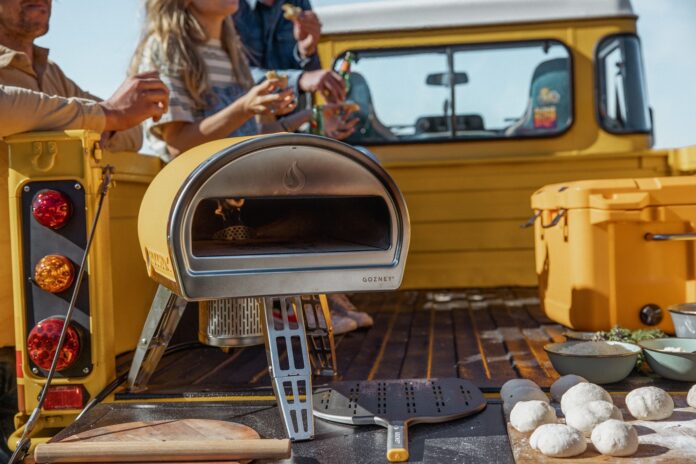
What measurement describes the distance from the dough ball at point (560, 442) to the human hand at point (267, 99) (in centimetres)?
142

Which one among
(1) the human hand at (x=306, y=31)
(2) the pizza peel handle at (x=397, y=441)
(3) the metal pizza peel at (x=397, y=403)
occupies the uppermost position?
(1) the human hand at (x=306, y=31)

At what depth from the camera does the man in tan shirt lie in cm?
204

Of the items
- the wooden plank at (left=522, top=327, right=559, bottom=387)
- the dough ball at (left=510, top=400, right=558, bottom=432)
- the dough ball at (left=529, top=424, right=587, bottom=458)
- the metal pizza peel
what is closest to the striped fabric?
the metal pizza peel

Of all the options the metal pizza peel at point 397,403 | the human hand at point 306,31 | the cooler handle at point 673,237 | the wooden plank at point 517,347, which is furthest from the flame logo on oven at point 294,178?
the human hand at point 306,31

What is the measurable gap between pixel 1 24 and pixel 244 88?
3.09 feet

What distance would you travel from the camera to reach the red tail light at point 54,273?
6.60 feet

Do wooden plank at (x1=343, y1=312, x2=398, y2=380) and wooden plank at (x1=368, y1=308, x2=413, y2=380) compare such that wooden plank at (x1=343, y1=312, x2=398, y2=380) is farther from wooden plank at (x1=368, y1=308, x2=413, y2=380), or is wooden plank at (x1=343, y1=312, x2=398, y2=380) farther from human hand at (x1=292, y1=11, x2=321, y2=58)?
human hand at (x1=292, y1=11, x2=321, y2=58)

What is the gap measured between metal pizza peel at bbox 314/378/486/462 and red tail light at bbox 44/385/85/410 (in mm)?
640

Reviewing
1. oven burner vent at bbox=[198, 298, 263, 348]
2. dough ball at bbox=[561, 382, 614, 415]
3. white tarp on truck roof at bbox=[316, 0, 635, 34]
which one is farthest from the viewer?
white tarp on truck roof at bbox=[316, 0, 635, 34]

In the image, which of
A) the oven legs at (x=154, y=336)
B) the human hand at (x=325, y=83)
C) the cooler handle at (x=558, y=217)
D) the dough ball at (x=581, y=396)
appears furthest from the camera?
the human hand at (x=325, y=83)

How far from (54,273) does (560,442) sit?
136cm

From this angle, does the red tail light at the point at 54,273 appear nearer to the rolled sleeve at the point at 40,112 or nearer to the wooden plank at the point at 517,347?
the rolled sleeve at the point at 40,112

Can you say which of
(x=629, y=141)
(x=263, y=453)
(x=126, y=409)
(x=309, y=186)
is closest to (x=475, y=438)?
(x=263, y=453)

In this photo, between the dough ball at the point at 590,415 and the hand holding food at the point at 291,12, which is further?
the hand holding food at the point at 291,12
